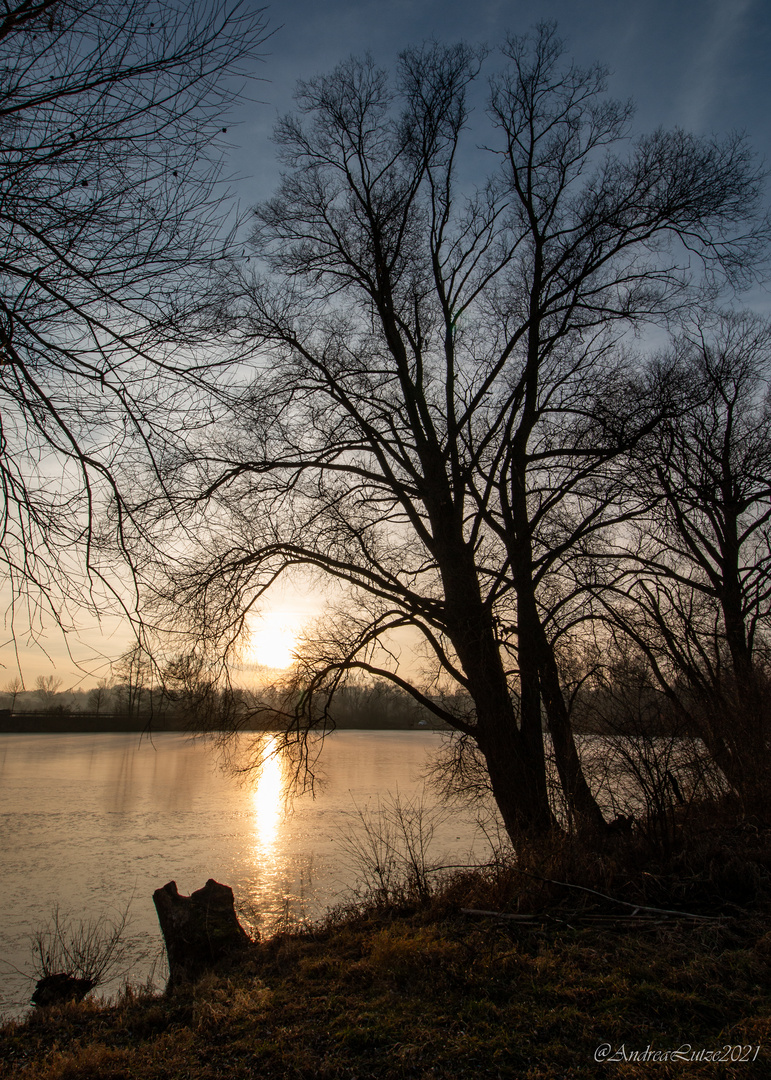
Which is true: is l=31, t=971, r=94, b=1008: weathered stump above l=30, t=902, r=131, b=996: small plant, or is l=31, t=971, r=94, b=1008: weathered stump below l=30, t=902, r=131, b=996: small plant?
above

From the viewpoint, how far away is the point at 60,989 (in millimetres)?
6594

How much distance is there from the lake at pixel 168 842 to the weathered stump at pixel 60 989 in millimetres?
661

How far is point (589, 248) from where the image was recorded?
8.95m

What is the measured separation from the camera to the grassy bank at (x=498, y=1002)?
3.14 m

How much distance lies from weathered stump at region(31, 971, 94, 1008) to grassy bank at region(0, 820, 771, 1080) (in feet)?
4.49

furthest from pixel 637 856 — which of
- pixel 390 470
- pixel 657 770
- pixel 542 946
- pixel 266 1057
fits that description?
pixel 390 470

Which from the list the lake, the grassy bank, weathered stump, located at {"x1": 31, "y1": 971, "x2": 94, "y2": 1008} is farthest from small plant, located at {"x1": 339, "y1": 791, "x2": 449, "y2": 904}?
weathered stump, located at {"x1": 31, "y1": 971, "x2": 94, "y2": 1008}

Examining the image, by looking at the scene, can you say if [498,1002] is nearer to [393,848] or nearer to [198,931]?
[393,848]

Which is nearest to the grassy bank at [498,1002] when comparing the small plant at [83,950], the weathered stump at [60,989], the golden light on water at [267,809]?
the weathered stump at [60,989]

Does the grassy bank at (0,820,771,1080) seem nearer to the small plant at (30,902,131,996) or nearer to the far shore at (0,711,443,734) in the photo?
the small plant at (30,902,131,996)

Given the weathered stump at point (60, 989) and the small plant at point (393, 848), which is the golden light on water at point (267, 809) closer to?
the small plant at point (393, 848)

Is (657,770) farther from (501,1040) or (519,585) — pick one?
(501,1040)

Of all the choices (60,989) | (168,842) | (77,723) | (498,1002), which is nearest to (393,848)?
(60,989)

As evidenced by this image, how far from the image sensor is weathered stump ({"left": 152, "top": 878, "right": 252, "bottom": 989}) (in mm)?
6988
